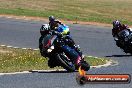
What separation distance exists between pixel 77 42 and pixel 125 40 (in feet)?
18.8

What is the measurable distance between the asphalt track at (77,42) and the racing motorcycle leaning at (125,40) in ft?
1.08

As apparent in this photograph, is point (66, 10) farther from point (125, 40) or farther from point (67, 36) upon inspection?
point (67, 36)

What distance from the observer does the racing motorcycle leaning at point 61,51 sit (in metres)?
16.3

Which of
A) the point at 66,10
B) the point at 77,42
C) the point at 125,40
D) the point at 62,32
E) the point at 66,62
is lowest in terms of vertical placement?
the point at 66,10

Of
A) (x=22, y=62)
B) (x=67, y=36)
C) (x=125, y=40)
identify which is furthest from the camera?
(x=125, y=40)

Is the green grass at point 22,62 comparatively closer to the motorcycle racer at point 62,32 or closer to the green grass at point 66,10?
the motorcycle racer at point 62,32

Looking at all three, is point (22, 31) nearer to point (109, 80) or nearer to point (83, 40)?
point (83, 40)

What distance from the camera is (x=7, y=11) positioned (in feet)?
153

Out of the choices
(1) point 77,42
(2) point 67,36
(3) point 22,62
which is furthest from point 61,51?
(1) point 77,42

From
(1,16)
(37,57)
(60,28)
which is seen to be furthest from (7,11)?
(60,28)

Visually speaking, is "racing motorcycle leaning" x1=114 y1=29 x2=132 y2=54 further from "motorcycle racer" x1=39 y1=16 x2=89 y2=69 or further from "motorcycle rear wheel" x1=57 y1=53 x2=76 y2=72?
"motorcycle rear wheel" x1=57 y1=53 x2=76 y2=72

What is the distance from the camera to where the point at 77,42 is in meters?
29.5

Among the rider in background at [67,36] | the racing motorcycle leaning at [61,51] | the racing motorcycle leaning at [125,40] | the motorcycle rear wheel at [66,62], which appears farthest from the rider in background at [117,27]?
the motorcycle rear wheel at [66,62]

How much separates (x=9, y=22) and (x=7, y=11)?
320 inches
